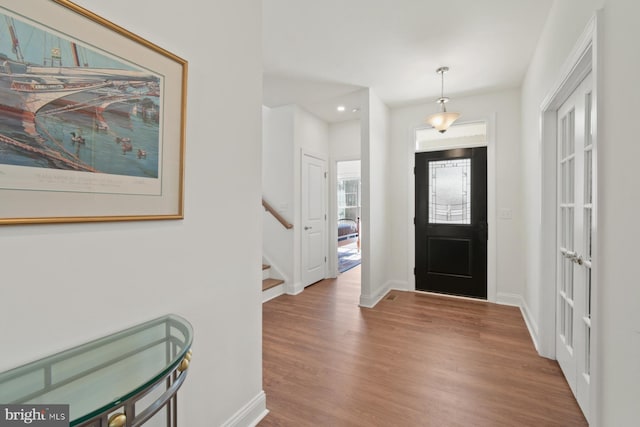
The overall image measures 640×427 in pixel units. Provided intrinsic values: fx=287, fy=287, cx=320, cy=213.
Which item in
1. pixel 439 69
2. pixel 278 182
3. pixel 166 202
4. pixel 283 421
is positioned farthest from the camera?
pixel 278 182

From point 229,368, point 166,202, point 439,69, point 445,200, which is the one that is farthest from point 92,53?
point 445,200

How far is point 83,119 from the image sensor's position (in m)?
0.93

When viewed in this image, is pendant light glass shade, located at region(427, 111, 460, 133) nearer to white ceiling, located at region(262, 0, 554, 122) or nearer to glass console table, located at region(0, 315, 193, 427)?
white ceiling, located at region(262, 0, 554, 122)

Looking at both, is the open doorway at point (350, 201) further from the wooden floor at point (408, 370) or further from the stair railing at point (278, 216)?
the wooden floor at point (408, 370)

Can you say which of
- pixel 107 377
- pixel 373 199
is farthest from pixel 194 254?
pixel 373 199

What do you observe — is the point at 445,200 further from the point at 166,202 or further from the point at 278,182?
the point at 166,202

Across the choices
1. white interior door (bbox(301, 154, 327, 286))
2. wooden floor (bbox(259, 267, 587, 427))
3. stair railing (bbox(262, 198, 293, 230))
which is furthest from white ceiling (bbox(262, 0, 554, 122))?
wooden floor (bbox(259, 267, 587, 427))

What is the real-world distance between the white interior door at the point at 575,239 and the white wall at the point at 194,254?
1.90m

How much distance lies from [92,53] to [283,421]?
1945 millimetres

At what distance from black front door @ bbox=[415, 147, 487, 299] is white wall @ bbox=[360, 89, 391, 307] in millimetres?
563

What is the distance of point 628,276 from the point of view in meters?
1.03

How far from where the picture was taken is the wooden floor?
171 cm

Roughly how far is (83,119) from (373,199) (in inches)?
122

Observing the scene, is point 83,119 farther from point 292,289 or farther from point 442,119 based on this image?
point 292,289
